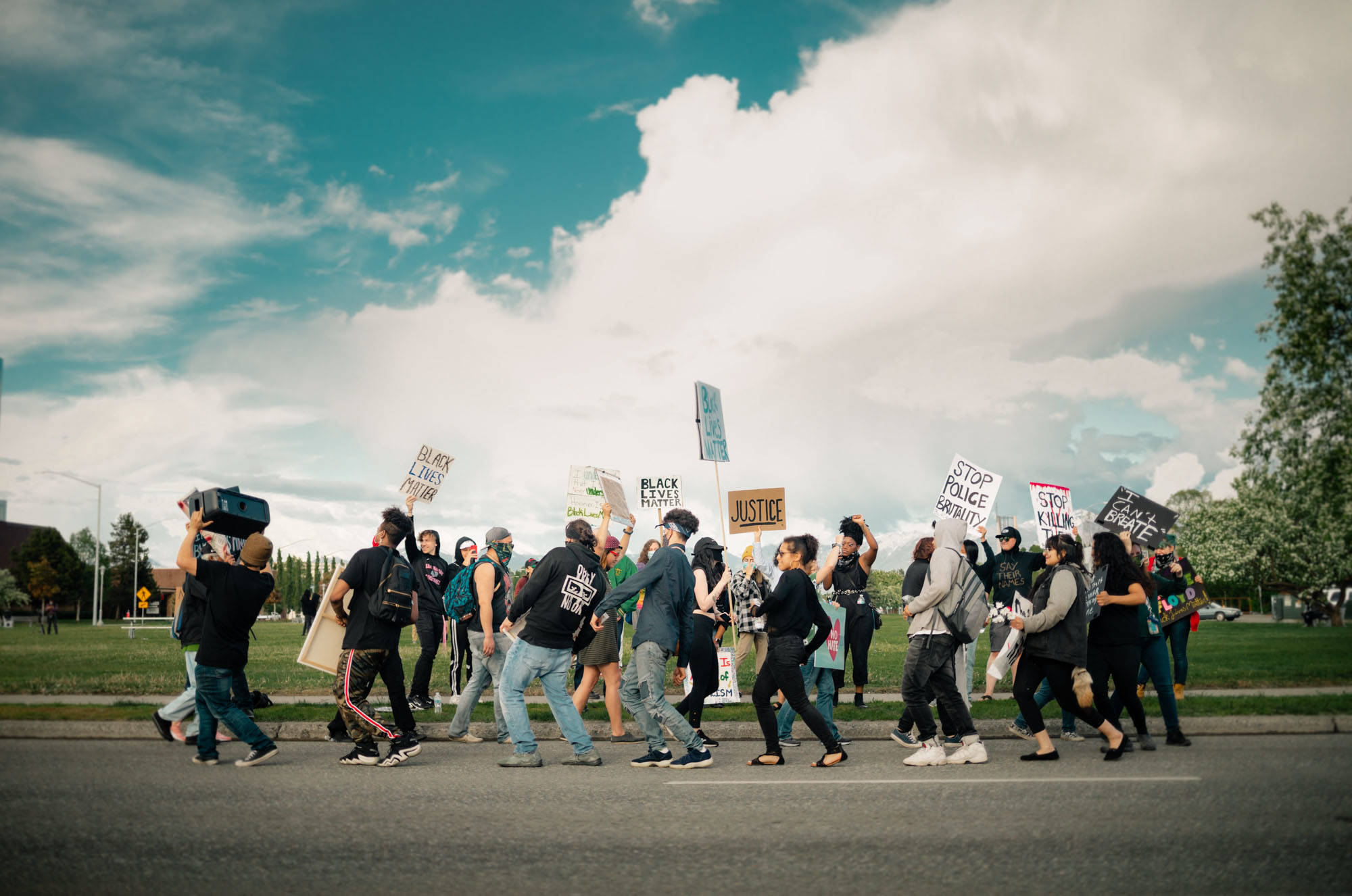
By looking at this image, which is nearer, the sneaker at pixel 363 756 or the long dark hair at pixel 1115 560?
the sneaker at pixel 363 756

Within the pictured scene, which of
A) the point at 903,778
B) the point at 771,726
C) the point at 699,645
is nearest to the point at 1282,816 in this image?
the point at 903,778

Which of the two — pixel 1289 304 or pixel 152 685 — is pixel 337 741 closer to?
pixel 152 685

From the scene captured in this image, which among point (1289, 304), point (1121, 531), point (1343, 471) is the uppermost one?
point (1289, 304)

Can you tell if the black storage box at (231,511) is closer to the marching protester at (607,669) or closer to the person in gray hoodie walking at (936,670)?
the marching protester at (607,669)

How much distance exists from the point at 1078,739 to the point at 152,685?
13.5 m

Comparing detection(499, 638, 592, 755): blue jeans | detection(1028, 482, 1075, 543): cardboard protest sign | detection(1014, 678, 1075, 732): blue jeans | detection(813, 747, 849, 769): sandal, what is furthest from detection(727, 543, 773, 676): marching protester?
detection(1028, 482, 1075, 543): cardboard protest sign

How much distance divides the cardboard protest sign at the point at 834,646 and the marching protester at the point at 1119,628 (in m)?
2.26

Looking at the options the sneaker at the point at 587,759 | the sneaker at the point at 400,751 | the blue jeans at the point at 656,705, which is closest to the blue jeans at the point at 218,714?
the sneaker at the point at 400,751

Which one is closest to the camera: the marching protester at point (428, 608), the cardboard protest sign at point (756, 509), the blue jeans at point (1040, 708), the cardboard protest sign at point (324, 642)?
the cardboard protest sign at point (324, 642)

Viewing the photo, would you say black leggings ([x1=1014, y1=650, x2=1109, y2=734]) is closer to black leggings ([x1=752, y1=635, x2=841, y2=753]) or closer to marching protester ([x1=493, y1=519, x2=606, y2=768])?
black leggings ([x1=752, y1=635, x2=841, y2=753])

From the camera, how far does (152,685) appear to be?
50.1 ft

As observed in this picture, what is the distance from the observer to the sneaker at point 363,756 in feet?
27.3

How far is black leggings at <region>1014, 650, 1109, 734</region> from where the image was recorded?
829 cm

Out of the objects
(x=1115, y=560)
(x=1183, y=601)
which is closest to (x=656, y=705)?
(x=1115, y=560)
